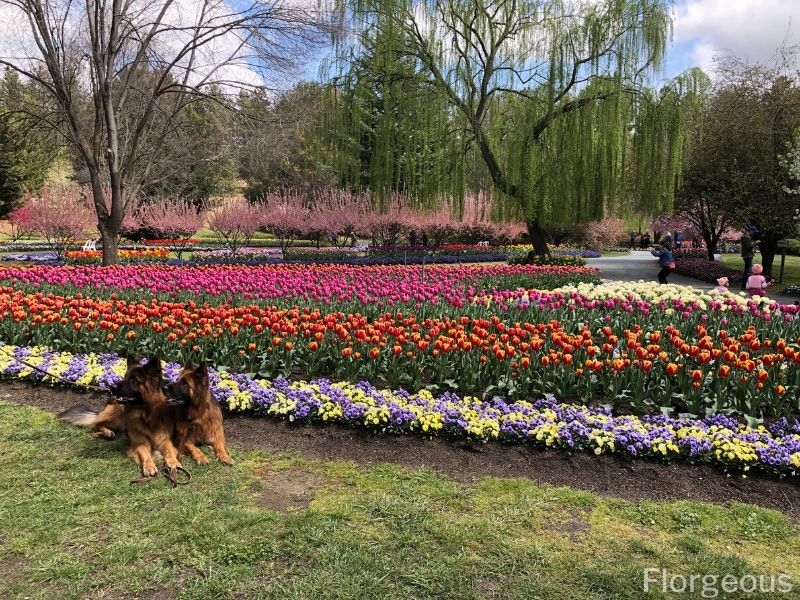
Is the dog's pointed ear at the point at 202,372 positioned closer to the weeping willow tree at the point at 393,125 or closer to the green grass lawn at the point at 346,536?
the green grass lawn at the point at 346,536

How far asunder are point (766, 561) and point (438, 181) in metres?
14.5

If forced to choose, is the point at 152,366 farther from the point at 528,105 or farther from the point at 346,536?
the point at 528,105

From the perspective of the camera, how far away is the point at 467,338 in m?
5.55

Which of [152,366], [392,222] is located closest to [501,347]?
[152,366]

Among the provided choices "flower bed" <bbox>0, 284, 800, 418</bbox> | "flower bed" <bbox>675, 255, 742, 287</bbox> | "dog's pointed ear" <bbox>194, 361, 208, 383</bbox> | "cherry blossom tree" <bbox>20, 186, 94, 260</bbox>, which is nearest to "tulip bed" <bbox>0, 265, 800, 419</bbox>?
"flower bed" <bbox>0, 284, 800, 418</bbox>

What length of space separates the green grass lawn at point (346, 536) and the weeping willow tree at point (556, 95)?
1293 centimetres

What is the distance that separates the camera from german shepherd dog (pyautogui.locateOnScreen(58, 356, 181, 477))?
11.2ft

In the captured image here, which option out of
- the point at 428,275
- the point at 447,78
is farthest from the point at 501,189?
the point at 428,275

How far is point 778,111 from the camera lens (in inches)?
739

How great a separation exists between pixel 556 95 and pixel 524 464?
14.2 metres

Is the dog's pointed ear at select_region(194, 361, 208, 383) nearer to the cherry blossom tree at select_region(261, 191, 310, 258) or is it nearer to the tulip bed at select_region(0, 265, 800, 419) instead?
the tulip bed at select_region(0, 265, 800, 419)

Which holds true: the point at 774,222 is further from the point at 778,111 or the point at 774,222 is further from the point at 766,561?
the point at 766,561

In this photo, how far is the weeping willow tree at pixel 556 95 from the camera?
591 inches

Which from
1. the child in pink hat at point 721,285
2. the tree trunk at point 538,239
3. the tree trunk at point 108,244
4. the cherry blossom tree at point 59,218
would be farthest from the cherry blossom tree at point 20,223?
the child in pink hat at point 721,285
